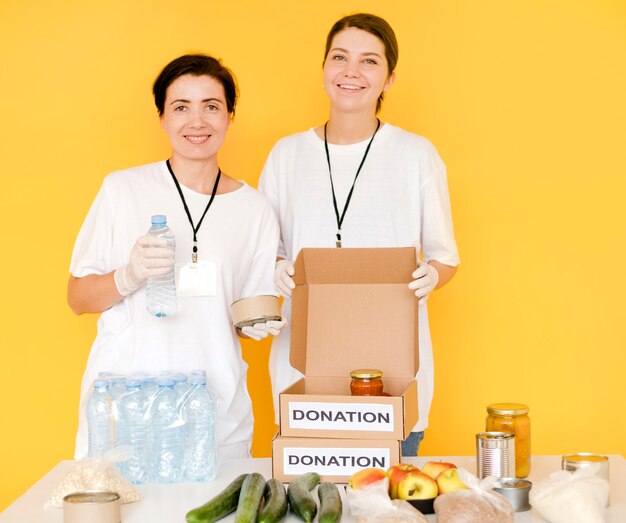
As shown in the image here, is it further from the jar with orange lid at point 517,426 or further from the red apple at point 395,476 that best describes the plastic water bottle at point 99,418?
the jar with orange lid at point 517,426

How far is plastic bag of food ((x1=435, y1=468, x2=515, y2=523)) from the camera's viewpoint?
1636mm

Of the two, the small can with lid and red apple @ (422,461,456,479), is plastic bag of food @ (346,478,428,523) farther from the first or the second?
the small can with lid

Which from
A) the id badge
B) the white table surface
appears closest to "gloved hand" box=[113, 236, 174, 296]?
the id badge

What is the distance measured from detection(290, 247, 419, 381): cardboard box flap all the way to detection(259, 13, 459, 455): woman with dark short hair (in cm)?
48

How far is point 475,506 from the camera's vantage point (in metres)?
1.65

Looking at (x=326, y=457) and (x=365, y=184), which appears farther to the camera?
(x=365, y=184)

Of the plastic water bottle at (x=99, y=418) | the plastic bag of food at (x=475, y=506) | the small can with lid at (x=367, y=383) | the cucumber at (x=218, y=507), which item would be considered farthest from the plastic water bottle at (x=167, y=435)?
the plastic bag of food at (x=475, y=506)

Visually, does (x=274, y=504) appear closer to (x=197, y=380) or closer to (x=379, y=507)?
(x=379, y=507)

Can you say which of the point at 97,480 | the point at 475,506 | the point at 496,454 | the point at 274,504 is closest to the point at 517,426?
the point at 496,454

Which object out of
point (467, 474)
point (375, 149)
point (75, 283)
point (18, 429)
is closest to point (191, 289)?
point (75, 283)

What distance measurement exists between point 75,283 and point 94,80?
140 centimetres

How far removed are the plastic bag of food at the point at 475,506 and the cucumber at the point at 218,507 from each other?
0.43m

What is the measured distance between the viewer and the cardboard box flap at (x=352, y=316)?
89.9 inches

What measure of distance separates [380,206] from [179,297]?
29.7 inches
